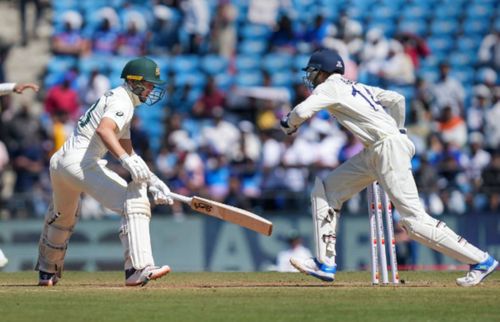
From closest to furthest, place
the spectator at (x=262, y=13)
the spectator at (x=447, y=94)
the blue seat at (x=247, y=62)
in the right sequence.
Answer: the spectator at (x=447, y=94), the blue seat at (x=247, y=62), the spectator at (x=262, y=13)

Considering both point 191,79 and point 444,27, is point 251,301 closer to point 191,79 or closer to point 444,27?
point 191,79

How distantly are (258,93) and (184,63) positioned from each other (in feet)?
5.79

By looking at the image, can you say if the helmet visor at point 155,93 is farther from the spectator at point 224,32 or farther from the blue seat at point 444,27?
the blue seat at point 444,27

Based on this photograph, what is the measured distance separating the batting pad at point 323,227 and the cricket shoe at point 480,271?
1133 millimetres

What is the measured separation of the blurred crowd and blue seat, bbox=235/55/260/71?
1.1 inches

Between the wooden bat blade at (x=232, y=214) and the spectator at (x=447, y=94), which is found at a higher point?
the spectator at (x=447, y=94)

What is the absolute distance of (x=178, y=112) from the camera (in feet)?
62.1

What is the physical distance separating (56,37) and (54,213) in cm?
1025

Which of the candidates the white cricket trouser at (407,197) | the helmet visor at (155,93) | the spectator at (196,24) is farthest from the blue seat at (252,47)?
the white cricket trouser at (407,197)

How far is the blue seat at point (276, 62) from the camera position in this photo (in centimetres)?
2000

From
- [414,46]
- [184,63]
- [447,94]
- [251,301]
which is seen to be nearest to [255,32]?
[184,63]

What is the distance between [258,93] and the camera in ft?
61.5

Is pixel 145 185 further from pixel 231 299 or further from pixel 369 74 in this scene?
pixel 369 74

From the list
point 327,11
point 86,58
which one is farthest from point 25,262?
point 327,11
